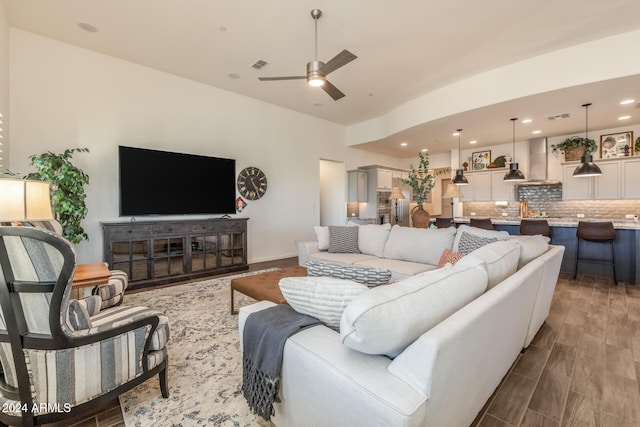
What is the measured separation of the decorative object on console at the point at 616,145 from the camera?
5.88 metres

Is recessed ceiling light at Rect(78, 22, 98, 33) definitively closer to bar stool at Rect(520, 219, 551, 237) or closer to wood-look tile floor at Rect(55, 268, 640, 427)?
wood-look tile floor at Rect(55, 268, 640, 427)

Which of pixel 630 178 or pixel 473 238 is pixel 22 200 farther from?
pixel 630 178

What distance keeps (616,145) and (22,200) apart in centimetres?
935

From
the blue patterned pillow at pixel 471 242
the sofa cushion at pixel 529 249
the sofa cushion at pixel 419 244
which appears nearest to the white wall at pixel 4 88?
the sofa cushion at pixel 419 244

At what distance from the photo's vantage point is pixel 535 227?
488cm

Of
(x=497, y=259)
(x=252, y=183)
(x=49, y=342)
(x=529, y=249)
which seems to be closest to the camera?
(x=49, y=342)

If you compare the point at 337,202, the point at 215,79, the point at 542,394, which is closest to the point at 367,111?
the point at 337,202

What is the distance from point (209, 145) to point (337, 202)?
157 inches

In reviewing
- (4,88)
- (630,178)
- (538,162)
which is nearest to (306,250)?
(4,88)

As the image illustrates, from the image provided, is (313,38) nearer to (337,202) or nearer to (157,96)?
(157,96)

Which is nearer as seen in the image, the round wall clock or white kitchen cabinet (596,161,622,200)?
the round wall clock

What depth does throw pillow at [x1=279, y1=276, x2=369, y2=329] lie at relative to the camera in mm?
1242

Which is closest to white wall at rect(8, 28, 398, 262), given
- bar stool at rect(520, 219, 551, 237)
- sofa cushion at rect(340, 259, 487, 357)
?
bar stool at rect(520, 219, 551, 237)

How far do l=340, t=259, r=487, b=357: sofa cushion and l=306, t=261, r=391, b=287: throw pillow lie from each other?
35 centimetres
